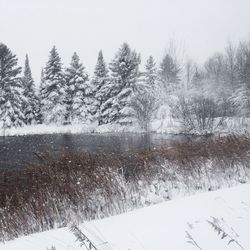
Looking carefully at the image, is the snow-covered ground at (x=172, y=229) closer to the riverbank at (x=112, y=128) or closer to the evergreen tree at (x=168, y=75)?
the riverbank at (x=112, y=128)

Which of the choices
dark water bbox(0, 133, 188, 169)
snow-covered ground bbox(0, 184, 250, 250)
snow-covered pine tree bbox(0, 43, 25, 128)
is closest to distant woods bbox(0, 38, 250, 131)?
snow-covered pine tree bbox(0, 43, 25, 128)

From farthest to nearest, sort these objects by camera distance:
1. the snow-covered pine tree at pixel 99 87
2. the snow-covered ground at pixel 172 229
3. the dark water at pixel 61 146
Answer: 1. the snow-covered pine tree at pixel 99 87
2. the dark water at pixel 61 146
3. the snow-covered ground at pixel 172 229

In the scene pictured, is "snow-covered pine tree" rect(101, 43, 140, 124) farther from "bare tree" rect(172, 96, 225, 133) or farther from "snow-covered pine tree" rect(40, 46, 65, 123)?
"bare tree" rect(172, 96, 225, 133)

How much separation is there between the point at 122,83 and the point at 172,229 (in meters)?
31.4

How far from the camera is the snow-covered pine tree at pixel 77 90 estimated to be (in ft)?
122

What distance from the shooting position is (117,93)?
34.8m

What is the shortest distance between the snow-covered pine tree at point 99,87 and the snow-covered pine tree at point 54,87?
383 cm

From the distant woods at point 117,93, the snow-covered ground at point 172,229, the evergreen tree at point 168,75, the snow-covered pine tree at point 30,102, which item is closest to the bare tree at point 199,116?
the distant woods at point 117,93

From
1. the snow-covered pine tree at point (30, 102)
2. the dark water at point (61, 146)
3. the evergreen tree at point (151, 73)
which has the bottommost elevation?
the dark water at point (61, 146)

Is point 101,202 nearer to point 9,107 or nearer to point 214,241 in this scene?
point 214,241

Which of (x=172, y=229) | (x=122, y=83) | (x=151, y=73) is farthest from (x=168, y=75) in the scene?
(x=172, y=229)

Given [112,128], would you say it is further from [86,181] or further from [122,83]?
[86,181]

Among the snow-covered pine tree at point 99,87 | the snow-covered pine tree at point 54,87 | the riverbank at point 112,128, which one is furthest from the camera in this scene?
the snow-covered pine tree at point 54,87

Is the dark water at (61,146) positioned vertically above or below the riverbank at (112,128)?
below
